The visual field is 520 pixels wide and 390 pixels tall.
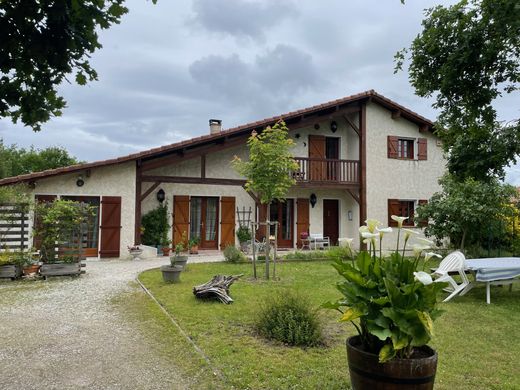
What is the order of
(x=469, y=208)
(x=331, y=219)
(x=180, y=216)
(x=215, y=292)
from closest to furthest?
(x=215, y=292)
(x=469, y=208)
(x=180, y=216)
(x=331, y=219)

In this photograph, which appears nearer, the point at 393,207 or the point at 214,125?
the point at 214,125

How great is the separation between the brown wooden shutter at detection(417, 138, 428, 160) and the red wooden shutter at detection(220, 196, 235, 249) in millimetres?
8360

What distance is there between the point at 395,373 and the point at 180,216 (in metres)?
12.8

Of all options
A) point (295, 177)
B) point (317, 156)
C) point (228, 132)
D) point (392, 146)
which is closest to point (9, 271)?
point (228, 132)

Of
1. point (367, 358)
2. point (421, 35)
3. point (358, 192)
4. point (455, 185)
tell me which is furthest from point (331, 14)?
point (358, 192)

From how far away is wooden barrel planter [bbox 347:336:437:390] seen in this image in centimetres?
248

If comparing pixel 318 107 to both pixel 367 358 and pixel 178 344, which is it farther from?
pixel 367 358

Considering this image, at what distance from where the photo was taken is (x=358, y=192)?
54.7 ft

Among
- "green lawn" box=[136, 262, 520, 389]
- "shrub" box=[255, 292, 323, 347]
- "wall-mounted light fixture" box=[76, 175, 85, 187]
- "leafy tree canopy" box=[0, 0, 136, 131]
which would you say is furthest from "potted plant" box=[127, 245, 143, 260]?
"leafy tree canopy" box=[0, 0, 136, 131]

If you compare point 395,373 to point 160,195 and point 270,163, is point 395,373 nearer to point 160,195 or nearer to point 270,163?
point 270,163

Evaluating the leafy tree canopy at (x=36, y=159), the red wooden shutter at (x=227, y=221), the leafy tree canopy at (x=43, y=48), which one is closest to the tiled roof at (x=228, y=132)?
the red wooden shutter at (x=227, y=221)

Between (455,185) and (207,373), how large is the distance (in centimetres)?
1164

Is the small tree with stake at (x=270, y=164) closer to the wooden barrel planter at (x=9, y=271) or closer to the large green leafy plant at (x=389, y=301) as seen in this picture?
the wooden barrel planter at (x=9, y=271)

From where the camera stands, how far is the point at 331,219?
1725 centimetres
